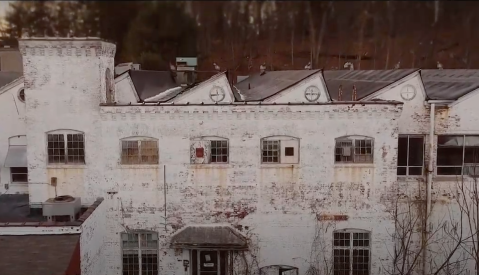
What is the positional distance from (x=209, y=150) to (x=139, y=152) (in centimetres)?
249

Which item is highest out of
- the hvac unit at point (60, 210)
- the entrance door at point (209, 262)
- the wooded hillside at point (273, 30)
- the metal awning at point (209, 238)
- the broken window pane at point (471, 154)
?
the wooded hillside at point (273, 30)

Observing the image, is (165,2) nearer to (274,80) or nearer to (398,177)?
(274,80)

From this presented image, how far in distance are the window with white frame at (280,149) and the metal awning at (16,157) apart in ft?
31.9

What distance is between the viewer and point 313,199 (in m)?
17.5

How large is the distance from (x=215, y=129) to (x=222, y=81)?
1.79 metres

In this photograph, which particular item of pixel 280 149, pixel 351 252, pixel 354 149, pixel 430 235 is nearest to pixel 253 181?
pixel 280 149

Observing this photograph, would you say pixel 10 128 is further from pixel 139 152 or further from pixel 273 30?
pixel 273 30

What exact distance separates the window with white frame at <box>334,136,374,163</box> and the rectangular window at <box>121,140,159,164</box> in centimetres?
647

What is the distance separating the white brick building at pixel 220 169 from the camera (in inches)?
674

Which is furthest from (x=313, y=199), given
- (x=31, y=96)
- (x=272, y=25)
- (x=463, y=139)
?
(x=272, y=25)

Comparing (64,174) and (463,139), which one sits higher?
(463,139)

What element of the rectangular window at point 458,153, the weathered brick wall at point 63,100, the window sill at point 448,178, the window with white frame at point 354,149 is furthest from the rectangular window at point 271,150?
the rectangular window at point 458,153

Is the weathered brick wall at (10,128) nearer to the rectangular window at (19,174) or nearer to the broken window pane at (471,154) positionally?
the rectangular window at (19,174)

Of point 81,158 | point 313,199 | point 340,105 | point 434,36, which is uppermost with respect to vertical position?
point 434,36
